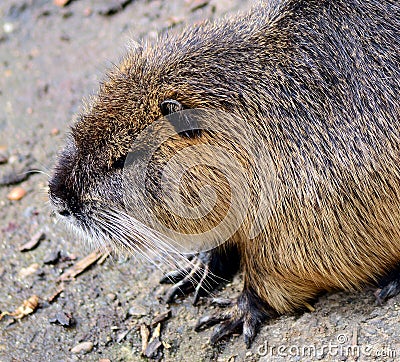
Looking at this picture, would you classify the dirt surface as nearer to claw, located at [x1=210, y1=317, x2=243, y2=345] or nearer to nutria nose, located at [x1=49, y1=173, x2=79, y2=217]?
claw, located at [x1=210, y1=317, x2=243, y2=345]

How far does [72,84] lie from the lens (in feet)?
15.9

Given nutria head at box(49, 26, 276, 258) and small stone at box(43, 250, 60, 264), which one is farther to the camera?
small stone at box(43, 250, 60, 264)

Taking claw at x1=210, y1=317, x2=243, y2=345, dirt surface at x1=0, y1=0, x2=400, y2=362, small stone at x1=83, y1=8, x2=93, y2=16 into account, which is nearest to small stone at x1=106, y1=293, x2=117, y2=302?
dirt surface at x1=0, y1=0, x2=400, y2=362

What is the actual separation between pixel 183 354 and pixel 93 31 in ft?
10.2

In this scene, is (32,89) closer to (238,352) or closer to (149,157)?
(149,157)

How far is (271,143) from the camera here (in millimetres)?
2676

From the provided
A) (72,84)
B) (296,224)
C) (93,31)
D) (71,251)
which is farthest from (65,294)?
(93,31)

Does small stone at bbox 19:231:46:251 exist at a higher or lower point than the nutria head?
lower

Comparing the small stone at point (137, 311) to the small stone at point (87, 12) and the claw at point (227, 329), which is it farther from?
the small stone at point (87, 12)

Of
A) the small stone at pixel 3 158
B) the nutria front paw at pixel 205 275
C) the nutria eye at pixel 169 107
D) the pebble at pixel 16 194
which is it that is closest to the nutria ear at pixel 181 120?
the nutria eye at pixel 169 107

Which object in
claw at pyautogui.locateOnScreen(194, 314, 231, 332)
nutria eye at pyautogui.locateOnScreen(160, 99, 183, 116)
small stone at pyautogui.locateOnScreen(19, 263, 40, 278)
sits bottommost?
claw at pyautogui.locateOnScreen(194, 314, 231, 332)

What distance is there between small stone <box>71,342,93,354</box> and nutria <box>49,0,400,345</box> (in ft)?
2.11

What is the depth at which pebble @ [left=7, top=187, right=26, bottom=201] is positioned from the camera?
4109 mm

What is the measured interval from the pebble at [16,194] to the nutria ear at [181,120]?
5.90 feet
